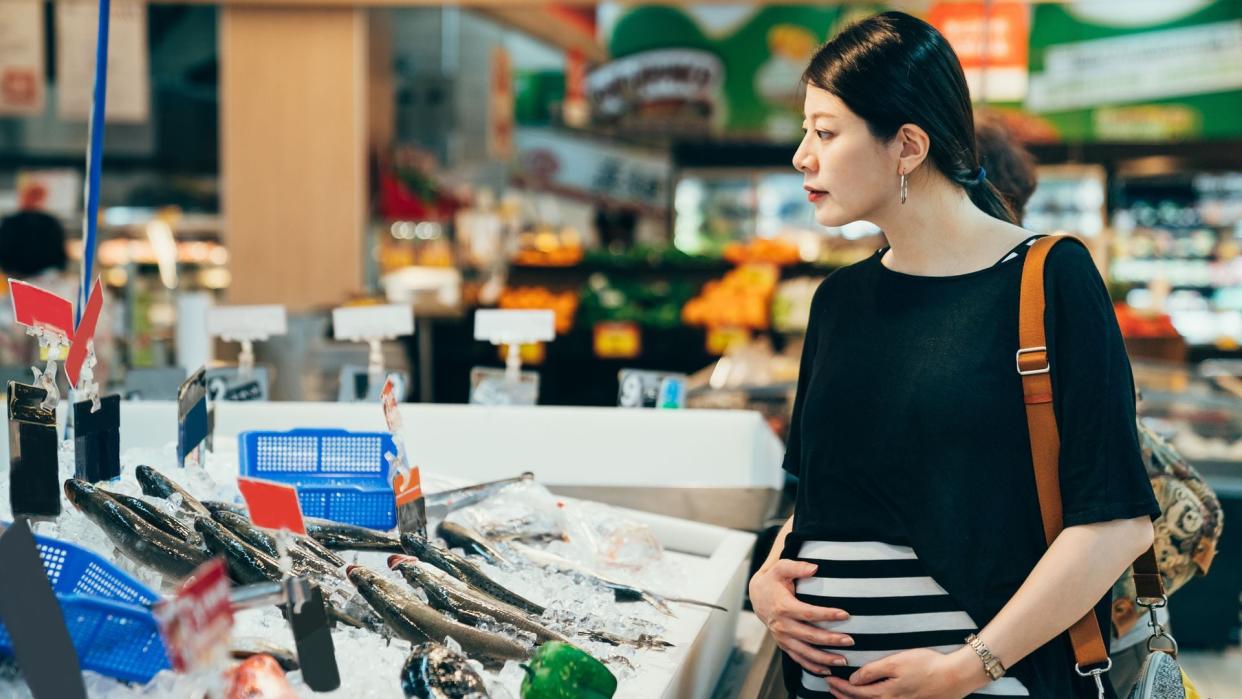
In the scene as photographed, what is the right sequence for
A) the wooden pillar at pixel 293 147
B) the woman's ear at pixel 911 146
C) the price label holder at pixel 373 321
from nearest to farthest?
the woman's ear at pixel 911 146
the price label holder at pixel 373 321
the wooden pillar at pixel 293 147

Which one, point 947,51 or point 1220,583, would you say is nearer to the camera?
point 947,51

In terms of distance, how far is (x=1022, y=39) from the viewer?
25.8 feet

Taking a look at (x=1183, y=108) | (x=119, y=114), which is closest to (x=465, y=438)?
(x=119, y=114)

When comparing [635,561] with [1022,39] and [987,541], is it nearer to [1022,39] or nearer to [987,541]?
[987,541]

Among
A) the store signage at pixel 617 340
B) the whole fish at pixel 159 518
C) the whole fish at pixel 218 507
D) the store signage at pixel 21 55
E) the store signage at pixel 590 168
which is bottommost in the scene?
the store signage at pixel 617 340

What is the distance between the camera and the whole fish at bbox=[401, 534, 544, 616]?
177 centimetres

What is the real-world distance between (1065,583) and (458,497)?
3.77 ft

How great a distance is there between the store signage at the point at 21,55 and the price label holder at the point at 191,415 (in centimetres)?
613

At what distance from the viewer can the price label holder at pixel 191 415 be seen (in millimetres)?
2053

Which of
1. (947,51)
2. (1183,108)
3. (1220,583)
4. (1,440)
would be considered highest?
(1183,108)

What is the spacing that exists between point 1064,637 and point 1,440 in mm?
2189

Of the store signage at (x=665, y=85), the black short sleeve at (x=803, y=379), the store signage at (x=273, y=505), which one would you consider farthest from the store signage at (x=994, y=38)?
the store signage at (x=273, y=505)

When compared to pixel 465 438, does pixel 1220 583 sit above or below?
below

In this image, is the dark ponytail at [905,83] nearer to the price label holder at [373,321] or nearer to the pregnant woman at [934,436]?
the pregnant woman at [934,436]
